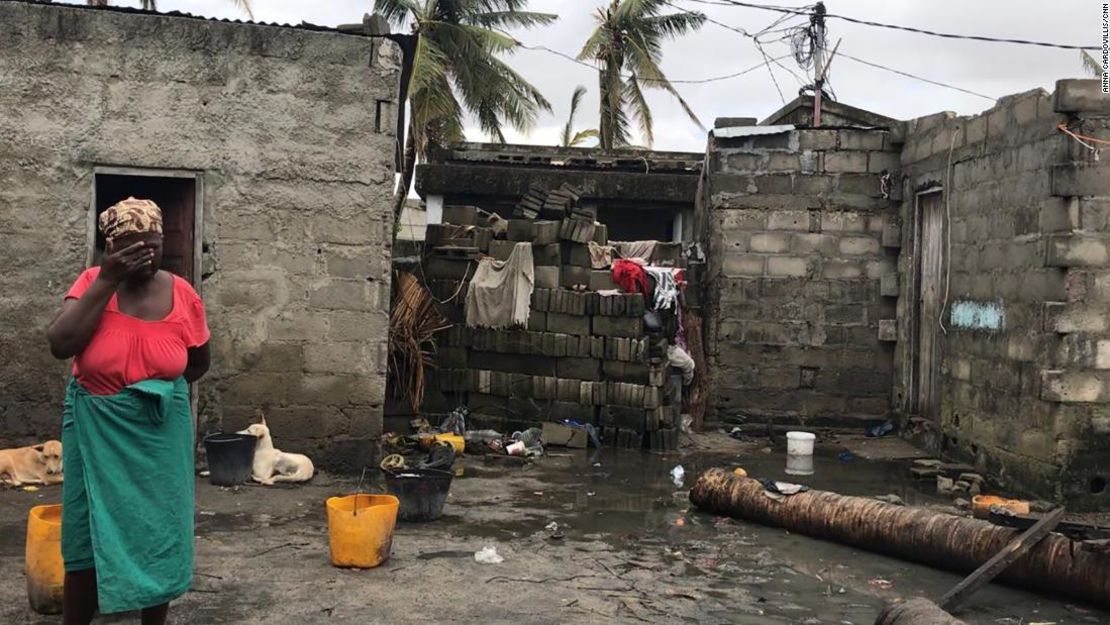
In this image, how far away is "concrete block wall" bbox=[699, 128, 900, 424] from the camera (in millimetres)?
12844

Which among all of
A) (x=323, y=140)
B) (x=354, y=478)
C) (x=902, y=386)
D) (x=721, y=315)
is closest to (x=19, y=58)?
(x=323, y=140)

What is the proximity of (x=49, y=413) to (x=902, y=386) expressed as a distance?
9.04m

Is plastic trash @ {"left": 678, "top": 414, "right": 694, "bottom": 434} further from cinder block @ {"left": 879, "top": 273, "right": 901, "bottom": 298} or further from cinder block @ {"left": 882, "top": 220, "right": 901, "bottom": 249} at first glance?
cinder block @ {"left": 882, "top": 220, "right": 901, "bottom": 249}

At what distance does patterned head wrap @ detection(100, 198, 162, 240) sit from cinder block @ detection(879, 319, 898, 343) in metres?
10.2

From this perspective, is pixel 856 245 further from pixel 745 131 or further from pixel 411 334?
pixel 411 334

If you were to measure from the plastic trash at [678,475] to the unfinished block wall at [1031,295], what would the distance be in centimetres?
285

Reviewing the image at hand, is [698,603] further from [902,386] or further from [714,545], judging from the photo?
[902,386]

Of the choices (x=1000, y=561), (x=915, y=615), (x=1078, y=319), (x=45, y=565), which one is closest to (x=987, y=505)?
(x=1078, y=319)

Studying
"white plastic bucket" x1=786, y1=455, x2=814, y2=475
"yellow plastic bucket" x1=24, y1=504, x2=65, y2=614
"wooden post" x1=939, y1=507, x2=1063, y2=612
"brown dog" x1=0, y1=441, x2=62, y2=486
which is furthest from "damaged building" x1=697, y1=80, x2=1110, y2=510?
"brown dog" x1=0, y1=441, x2=62, y2=486

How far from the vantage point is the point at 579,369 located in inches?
454

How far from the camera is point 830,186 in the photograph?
12.9 m

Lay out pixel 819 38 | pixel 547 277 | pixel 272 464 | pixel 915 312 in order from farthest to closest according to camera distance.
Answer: pixel 819 38
pixel 915 312
pixel 547 277
pixel 272 464

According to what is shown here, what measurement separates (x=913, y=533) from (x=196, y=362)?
4446 mm

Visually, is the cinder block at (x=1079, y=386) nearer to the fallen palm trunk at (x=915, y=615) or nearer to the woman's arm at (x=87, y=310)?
the fallen palm trunk at (x=915, y=615)
